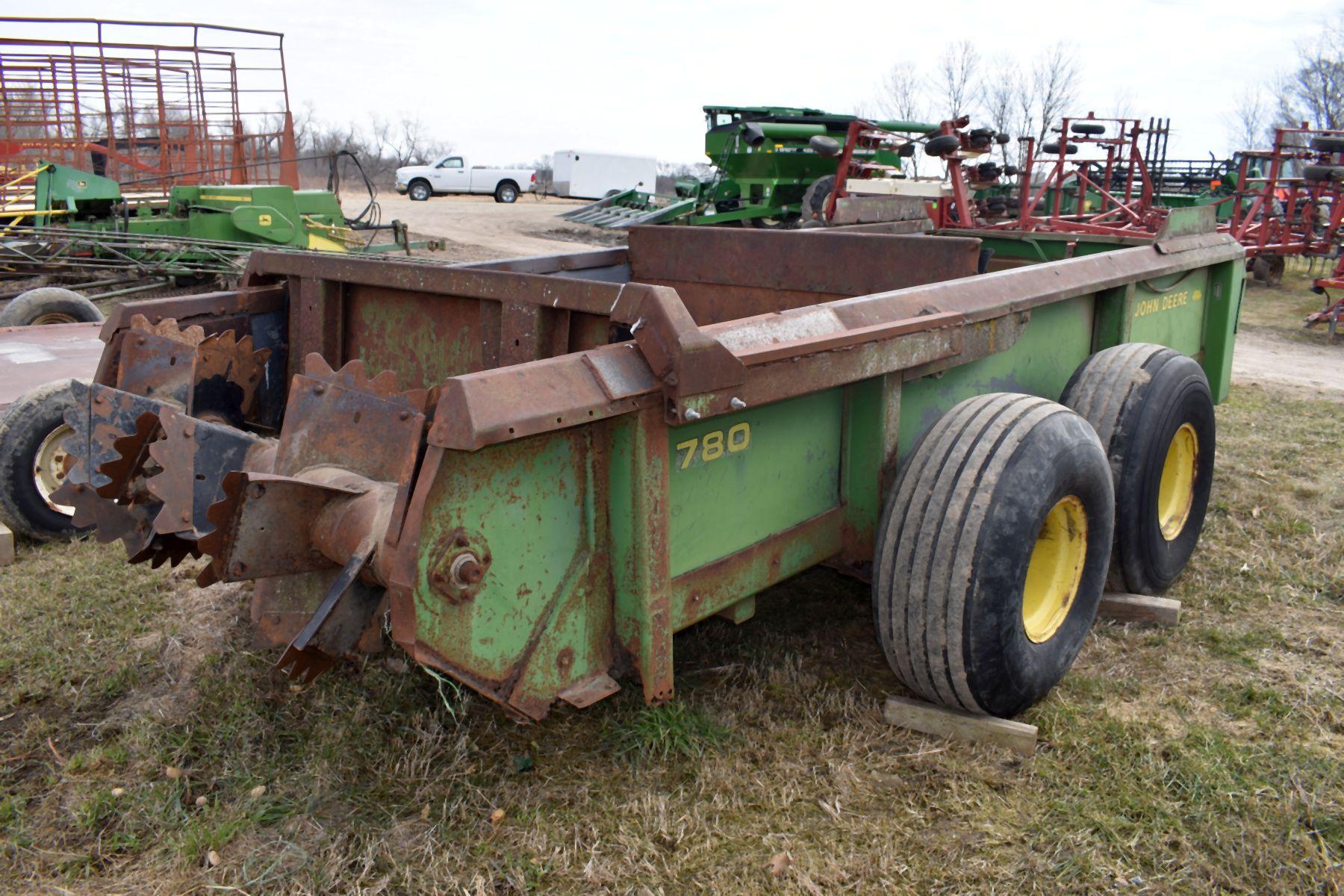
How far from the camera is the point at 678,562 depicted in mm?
2484

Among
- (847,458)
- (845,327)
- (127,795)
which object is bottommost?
(127,795)

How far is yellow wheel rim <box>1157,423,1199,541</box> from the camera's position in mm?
3906

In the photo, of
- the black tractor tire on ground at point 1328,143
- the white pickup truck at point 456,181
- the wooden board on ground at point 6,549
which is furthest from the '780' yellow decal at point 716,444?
the white pickup truck at point 456,181

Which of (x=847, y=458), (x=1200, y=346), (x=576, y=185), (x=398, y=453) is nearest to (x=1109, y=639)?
(x=847, y=458)

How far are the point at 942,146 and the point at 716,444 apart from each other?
4620mm

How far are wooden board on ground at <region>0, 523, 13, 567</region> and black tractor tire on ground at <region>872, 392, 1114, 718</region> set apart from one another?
325 cm

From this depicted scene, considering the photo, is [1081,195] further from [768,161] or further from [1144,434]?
[1144,434]

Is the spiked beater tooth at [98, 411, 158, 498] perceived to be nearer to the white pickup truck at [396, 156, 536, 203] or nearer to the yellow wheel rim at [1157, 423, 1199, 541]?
the yellow wheel rim at [1157, 423, 1199, 541]

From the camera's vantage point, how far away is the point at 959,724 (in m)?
2.84

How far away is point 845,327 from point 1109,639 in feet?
5.38

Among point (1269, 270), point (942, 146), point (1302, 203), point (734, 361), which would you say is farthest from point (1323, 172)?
point (734, 361)

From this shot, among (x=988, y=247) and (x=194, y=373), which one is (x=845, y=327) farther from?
(x=988, y=247)

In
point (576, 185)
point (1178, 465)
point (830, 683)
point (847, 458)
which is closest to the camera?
point (847, 458)

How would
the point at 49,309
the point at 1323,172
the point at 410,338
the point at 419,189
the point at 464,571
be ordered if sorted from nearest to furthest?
the point at 464,571 → the point at 410,338 → the point at 49,309 → the point at 1323,172 → the point at 419,189
